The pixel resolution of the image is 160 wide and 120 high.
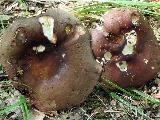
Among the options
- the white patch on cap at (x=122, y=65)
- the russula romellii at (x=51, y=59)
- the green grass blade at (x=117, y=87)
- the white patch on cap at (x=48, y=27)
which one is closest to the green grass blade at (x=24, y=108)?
the russula romellii at (x=51, y=59)

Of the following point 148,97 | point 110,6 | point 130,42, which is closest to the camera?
point 148,97

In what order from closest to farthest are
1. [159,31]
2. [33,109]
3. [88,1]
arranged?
[33,109] < [159,31] < [88,1]

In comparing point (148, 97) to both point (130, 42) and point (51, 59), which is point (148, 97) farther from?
point (51, 59)

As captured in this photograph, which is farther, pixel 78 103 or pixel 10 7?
pixel 10 7

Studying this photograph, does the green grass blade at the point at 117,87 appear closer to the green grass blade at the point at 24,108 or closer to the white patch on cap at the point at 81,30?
the white patch on cap at the point at 81,30

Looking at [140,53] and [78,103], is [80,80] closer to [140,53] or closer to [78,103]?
[78,103]

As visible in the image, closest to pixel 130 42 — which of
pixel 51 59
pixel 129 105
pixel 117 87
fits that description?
pixel 117 87

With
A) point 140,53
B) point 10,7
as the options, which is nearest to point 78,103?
point 140,53

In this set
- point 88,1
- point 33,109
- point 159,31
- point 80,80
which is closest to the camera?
point 80,80
